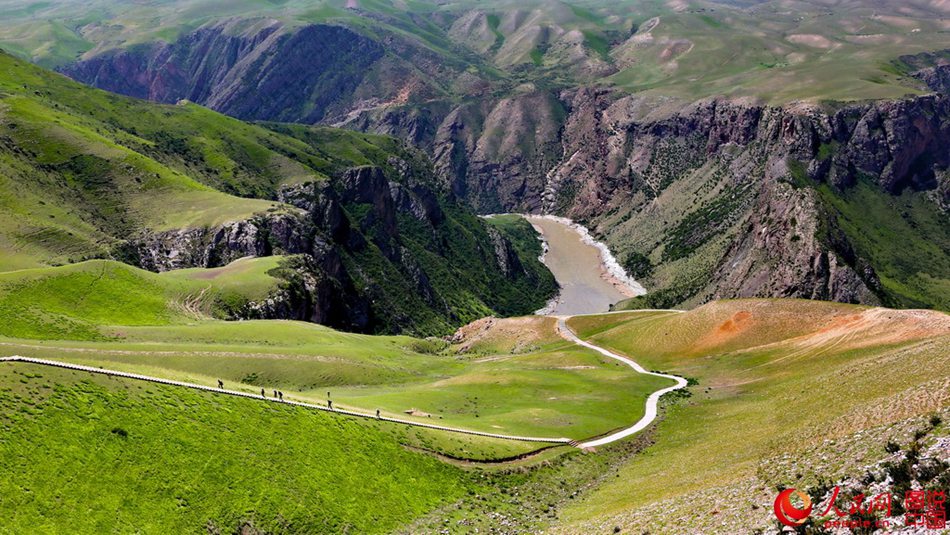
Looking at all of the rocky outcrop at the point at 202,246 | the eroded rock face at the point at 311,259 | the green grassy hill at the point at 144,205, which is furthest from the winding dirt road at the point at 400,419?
the rocky outcrop at the point at 202,246

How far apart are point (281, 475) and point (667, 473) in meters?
26.7

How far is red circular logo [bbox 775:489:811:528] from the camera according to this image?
24016 mm

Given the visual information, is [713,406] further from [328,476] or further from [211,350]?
[211,350]

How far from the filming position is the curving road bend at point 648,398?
5748 centimetres

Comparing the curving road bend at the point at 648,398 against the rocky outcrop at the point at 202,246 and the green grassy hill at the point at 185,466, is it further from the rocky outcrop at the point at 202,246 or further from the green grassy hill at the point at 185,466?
the rocky outcrop at the point at 202,246

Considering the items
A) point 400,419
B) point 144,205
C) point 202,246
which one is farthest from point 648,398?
point 144,205

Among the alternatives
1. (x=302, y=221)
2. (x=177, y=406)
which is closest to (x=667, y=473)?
(x=177, y=406)

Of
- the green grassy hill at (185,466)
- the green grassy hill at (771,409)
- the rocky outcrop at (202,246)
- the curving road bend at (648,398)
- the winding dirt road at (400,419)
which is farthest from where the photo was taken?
the rocky outcrop at (202,246)

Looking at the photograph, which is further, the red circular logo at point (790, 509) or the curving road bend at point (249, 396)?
the curving road bend at point (249, 396)

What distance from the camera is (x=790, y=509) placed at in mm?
25156

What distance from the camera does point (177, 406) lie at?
37.5 meters

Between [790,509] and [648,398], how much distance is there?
48.4 metres

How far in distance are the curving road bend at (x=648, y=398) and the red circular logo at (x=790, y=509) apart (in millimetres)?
28875

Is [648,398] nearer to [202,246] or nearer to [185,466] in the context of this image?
[185,466]
